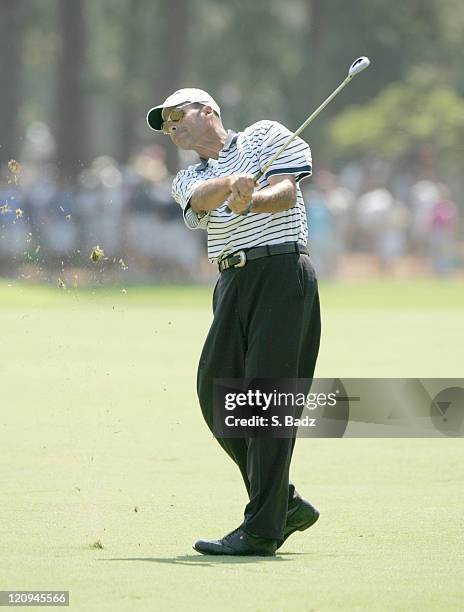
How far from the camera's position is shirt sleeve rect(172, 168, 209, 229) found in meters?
7.80

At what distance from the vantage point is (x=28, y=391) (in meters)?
14.2

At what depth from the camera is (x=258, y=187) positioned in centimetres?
776

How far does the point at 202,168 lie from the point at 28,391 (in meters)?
6.54

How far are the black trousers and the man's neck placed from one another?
1.76ft

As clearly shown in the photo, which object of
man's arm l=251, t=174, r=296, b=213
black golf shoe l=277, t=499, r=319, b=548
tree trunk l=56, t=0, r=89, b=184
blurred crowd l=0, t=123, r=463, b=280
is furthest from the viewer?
tree trunk l=56, t=0, r=89, b=184

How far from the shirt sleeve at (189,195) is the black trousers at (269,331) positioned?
26 cm

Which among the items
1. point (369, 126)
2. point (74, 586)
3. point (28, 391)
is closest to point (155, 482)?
point (74, 586)

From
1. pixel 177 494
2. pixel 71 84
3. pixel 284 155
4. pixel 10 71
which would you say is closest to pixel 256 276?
pixel 284 155

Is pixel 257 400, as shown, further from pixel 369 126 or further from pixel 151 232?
pixel 369 126

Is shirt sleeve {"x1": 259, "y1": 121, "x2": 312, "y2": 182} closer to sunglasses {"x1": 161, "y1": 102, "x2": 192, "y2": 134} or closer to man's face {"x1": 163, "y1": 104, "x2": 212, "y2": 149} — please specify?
man's face {"x1": 163, "y1": 104, "x2": 212, "y2": 149}

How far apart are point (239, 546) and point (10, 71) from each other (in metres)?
38.5

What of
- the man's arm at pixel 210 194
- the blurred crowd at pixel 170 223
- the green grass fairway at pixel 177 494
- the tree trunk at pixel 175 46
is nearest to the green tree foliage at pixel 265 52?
the tree trunk at pixel 175 46

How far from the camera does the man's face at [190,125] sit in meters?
7.88

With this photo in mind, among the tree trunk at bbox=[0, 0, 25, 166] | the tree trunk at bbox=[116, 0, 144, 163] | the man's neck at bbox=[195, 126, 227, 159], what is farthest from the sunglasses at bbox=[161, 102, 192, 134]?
the tree trunk at bbox=[116, 0, 144, 163]
